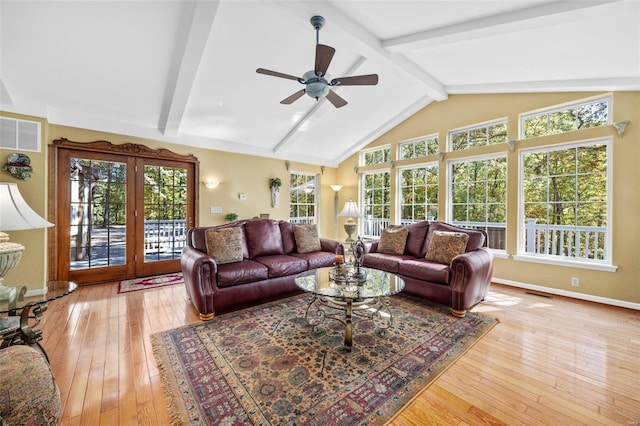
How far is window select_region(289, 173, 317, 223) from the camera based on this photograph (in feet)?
21.6

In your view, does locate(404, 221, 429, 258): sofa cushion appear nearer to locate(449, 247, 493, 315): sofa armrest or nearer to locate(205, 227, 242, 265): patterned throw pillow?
locate(449, 247, 493, 315): sofa armrest

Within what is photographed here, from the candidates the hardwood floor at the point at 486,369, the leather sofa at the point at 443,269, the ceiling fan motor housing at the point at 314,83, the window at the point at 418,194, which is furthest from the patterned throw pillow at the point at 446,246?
the ceiling fan motor housing at the point at 314,83

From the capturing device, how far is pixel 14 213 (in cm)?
204

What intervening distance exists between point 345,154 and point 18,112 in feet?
18.9

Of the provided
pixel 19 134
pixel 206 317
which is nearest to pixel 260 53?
pixel 206 317

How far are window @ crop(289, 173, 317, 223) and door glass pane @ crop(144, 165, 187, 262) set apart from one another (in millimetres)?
2432

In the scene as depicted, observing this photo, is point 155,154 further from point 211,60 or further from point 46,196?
point 211,60

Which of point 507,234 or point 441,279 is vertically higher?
point 507,234

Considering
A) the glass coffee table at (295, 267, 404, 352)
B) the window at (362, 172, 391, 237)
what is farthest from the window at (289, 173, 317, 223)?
the glass coffee table at (295, 267, 404, 352)

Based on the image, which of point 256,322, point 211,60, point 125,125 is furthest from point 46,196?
point 256,322

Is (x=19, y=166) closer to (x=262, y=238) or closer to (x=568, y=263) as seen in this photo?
(x=262, y=238)

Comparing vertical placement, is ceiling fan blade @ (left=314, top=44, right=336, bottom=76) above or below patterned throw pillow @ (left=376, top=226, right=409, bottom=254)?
above

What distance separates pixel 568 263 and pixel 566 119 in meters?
2.02

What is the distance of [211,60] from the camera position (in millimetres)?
3344
